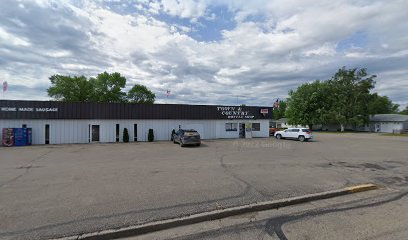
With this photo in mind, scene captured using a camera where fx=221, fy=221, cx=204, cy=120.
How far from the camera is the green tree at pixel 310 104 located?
5485 cm

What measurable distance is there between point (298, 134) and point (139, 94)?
45.4 m

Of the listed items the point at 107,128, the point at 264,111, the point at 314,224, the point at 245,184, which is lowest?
the point at 314,224

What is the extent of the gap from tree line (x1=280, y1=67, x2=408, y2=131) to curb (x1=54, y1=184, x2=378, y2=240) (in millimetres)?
53084

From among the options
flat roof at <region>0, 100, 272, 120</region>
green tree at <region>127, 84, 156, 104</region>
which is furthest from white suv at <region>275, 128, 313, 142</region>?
green tree at <region>127, 84, 156, 104</region>

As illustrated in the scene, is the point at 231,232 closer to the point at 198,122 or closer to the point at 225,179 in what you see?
the point at 225,179

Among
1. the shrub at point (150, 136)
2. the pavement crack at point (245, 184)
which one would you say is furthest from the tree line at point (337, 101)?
the pavement crack at point (245, 184)

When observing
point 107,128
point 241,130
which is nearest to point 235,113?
point 241,130

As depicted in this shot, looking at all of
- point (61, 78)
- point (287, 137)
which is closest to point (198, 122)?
point (287, 137)

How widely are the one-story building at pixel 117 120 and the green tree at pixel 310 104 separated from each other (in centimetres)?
3143

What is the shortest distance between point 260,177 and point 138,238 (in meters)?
5.20

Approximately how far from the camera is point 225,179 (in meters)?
7.72

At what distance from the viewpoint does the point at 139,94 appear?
60406 millimetres

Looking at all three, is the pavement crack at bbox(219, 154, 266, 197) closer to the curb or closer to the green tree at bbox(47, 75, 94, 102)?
the curb

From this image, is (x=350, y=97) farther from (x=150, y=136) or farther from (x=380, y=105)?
(x=150, y=136)
